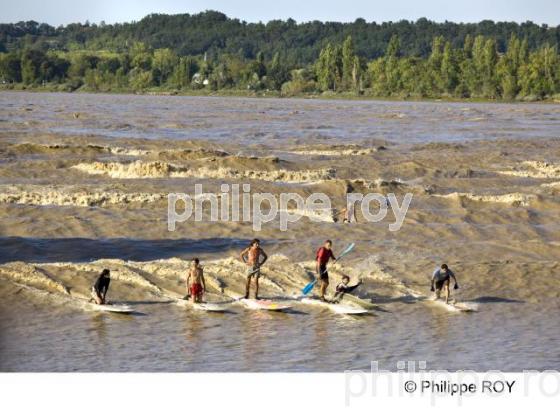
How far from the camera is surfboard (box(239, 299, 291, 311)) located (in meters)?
23.9

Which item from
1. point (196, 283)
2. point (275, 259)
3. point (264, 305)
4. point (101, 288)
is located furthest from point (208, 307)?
point (275, 259)

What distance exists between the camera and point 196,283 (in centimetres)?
2398

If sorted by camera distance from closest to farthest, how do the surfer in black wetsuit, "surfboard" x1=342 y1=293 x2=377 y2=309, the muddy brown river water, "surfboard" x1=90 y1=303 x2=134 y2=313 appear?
the muddy brown river water
"surfboard" x1=90 y1=303 x2=134 y2=313
the surfer in black wetsuit
"surfboard" x1=342 y1=293 x2=377 y2=309

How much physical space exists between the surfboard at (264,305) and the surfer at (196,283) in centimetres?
107

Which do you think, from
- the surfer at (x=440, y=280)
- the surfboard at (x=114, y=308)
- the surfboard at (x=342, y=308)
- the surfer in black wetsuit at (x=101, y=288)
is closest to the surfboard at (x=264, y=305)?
the surfboard at (x=342, y=308)

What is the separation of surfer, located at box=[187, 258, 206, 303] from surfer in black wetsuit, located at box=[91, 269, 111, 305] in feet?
5.99

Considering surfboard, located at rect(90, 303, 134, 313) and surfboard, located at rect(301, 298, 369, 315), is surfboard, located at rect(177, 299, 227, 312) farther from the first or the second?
surfboard, located at rect(301, 298, 369, 315)

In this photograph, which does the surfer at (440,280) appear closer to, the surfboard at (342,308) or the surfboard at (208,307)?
the surfboard at (342,308)

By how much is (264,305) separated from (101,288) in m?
3.63

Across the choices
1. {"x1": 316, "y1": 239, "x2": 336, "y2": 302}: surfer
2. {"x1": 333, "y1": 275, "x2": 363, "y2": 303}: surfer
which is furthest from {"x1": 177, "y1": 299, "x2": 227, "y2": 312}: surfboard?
{"x1": 333, "y1": 275, "x2": 363, "y2": 303}: surfer

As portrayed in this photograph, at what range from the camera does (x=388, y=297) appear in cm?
2588

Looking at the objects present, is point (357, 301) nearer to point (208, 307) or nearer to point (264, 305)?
point (264, 305)

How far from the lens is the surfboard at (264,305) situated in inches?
942

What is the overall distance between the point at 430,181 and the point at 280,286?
21.5m
